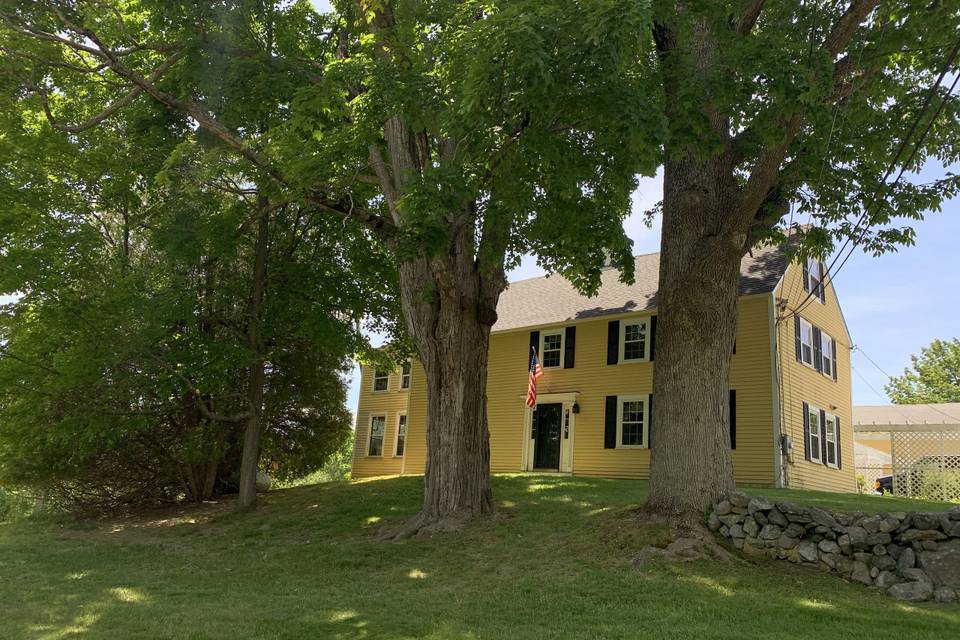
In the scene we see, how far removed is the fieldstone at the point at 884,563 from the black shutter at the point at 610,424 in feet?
36.9

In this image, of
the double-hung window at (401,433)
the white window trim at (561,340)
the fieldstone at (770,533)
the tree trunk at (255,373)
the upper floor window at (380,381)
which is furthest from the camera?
the upper floor window at (380,381)

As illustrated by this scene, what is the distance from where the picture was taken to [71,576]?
33.1ft

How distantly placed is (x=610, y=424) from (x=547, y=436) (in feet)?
7.56

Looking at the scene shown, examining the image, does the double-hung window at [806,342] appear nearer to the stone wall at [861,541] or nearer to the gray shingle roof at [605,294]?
the gray shingle roof at [605,294]

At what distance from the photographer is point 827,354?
2028 centimetres

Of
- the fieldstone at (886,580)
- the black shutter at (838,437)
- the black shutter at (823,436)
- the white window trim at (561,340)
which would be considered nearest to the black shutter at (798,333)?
the black shutter at (823,436)

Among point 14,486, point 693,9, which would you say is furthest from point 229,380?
point 693,9

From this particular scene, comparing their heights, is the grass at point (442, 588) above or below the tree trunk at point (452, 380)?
below

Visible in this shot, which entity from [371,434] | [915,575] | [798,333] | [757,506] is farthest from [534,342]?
[915,575]

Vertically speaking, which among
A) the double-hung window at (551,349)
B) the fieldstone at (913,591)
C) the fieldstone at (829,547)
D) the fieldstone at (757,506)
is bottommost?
the fieldstone at (913,591)

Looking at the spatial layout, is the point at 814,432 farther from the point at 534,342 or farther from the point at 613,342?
the point at 534,342

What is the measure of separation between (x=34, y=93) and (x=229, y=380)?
7.26 meters

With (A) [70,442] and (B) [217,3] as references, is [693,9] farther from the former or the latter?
(A) [70,442]

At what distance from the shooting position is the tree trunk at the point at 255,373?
1619cm
